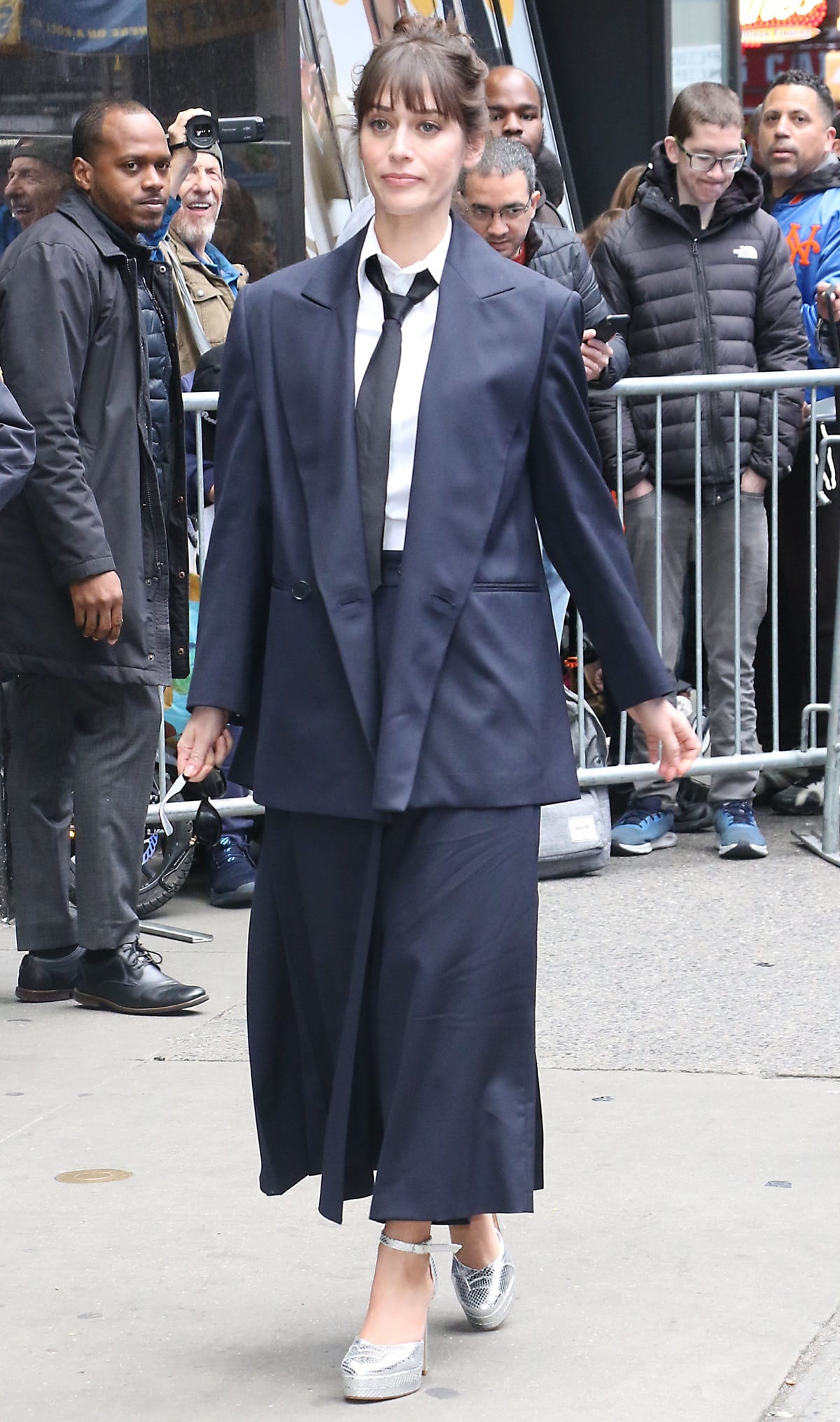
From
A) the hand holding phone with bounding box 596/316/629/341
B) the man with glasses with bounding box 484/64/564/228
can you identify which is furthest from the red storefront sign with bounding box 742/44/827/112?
the hand holding phone with bounding box 596/316/629/341

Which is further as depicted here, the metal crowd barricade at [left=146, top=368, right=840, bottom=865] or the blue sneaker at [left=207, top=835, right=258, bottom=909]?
the metal crowd barricade at [left=146, top=368, right=840, bottom=865]

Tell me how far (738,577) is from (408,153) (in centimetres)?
409

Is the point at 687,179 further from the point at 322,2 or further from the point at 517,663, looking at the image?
the point at 517,663

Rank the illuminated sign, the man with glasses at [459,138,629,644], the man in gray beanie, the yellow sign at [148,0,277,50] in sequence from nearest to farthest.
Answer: the man with glasses at [459,138,629,644]
the man in gray beanie
the yellow sign at [148,0,277,50]
the illuminated sign

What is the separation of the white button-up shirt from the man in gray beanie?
4.42 metres

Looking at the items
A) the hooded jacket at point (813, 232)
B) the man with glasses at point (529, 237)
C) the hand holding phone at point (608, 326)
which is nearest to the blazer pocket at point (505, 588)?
the man with glasses at point (529, 237)

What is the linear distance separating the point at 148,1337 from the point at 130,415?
101 inches

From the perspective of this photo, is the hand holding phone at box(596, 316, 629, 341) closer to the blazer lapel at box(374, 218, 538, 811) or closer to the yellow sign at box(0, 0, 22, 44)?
the yellow sign at box(0, 0, 22, 44)

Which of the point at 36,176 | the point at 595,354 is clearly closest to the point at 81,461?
the point at 595,354

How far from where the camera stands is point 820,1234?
362cm

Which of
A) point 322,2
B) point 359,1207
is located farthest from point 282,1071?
point 322,2

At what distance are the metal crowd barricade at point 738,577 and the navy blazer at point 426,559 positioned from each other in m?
3.53

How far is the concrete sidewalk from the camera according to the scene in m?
3.07

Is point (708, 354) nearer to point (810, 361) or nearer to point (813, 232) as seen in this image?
point (810, 361)
